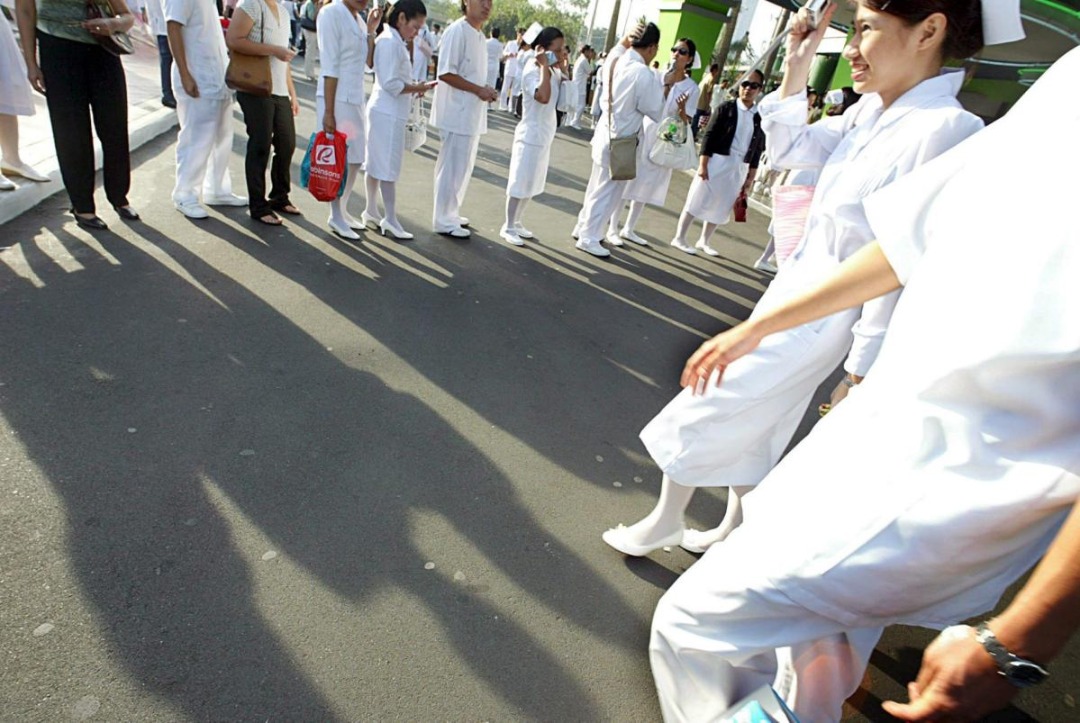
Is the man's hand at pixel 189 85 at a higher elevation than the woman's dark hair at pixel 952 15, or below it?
below

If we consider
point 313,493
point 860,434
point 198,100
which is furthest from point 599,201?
point 860,434

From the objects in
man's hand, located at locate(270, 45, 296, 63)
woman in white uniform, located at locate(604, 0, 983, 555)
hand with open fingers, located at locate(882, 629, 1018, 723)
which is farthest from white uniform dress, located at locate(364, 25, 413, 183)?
hand with open fingers, located at locate(882, 629, 1018, 723)

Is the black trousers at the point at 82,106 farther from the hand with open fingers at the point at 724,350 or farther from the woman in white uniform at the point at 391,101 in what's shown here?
the hand with open fingers at the point at 724,350

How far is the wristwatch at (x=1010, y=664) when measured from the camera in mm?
792

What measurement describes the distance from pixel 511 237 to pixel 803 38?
3.91 metres

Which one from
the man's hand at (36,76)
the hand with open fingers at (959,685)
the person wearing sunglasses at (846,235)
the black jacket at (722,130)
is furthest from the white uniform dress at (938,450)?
the black jacket at (722,130)

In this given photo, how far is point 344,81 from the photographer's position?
480cm

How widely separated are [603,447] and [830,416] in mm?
1928

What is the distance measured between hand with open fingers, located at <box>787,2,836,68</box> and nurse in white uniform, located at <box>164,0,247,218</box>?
4.25 m

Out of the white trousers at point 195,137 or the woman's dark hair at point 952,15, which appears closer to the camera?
the woman's dark hair at point 952,15

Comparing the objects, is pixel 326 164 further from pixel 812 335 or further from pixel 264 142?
pixel 812 335

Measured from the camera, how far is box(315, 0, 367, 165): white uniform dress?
179 inches

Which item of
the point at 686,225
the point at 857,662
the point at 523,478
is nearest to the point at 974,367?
the point at 857,662

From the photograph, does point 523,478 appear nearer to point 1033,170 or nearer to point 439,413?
point 439,413
